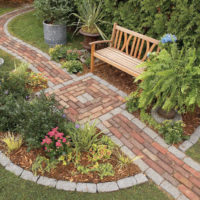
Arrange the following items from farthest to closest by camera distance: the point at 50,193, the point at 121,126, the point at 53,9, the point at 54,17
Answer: the point at 54,17 → the point at 53,9 → the point at 121,126 → the point at 50,193

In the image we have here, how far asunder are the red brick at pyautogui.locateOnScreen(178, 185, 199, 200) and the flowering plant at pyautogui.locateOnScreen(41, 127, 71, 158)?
168cm

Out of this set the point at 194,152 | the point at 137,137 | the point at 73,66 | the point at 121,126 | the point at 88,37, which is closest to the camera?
the point at 194,152

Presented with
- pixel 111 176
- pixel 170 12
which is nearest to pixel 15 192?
pixel 111 176

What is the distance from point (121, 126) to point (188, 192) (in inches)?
57.4

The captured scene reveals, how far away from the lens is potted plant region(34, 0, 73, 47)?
585 cm

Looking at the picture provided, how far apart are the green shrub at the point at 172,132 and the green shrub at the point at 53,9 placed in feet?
14.0

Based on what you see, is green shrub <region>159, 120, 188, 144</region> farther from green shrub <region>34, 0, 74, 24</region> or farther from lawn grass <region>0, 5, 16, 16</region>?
lawn grass <region>0, 5, 16, 16</region>

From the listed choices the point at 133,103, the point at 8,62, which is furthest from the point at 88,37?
the point at 133,103

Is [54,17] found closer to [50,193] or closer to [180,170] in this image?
[50,193]

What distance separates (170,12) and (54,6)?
3.31 meters

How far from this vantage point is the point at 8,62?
5.46 metres

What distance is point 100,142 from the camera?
3367 mm

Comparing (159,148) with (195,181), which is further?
(159,148)

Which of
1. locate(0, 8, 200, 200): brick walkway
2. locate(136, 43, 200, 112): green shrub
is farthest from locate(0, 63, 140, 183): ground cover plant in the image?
locate(136, 43, 200, 112): green shrub
